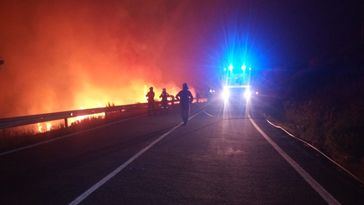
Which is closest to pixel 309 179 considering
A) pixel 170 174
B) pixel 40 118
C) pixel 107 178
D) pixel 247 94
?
pixel 170 174

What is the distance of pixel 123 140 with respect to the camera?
15.5 m

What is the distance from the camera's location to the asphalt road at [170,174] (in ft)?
24.1

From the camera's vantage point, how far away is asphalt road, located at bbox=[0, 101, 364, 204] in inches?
289

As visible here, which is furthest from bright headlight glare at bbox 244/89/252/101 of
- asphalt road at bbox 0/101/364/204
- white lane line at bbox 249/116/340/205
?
white lane line at bbox 249/116/340/205

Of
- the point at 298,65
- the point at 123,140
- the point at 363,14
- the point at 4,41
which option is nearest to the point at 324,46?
the point at 363,14

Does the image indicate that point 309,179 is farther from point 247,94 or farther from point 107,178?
point 247,94

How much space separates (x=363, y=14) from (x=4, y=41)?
124 ft

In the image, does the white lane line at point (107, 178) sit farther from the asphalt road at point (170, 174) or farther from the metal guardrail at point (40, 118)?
the metal guardrail at point (40, 118)

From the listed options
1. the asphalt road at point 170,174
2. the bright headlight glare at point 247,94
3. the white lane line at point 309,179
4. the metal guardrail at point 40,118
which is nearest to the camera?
the white lane line at point 309,179

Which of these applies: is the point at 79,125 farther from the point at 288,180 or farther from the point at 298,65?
the point at 298,65

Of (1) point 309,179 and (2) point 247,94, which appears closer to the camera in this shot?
(1) point 309,179

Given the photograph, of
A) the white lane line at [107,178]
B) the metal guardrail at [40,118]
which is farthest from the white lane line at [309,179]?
the metal guardrail at [40,118]

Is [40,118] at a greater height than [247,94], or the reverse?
[247,94]

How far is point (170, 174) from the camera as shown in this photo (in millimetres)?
9242
